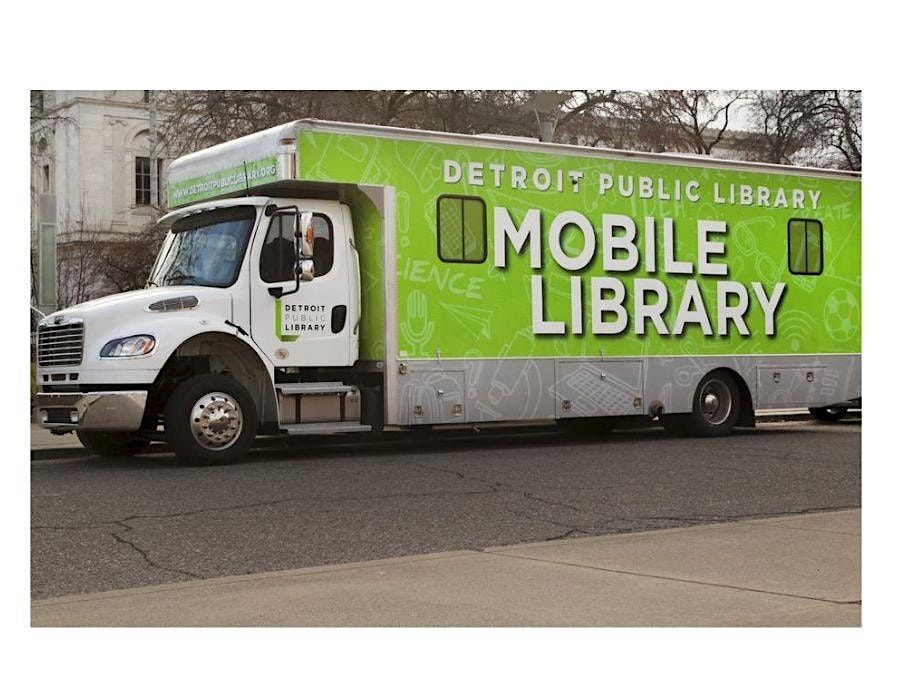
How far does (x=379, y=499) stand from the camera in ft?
37.3

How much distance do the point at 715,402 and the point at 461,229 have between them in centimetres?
451

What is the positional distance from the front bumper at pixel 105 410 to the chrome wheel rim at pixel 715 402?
7557mm

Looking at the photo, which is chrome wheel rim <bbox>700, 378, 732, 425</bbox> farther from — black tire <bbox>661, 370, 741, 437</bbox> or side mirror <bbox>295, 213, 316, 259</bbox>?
side mirror <bbox>295, 213, 316, 259</bbox>

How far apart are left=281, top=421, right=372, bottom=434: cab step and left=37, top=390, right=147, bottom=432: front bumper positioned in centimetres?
166

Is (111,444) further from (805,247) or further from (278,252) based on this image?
(805,247)

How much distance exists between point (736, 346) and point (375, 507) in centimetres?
832

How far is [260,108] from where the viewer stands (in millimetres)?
25672

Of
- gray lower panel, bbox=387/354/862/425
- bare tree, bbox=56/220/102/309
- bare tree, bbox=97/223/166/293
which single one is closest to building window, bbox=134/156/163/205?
bare tree, bbox=56/220/102/309

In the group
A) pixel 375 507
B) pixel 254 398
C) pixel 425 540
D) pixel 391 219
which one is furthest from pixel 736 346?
pixel 425 540

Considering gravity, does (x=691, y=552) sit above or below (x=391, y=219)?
below

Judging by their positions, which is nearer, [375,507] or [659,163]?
[375,507]

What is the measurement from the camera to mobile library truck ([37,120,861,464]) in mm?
14117

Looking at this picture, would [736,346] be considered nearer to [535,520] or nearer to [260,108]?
[535,520]

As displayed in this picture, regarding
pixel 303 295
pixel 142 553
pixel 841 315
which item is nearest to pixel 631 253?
pixel 841 315
